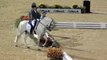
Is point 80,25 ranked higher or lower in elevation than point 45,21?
lower

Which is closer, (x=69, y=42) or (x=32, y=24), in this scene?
(x=32, y=24)

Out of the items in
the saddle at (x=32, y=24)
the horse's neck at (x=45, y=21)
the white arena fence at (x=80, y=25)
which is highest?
the horse's neck at (x=45, y=21)

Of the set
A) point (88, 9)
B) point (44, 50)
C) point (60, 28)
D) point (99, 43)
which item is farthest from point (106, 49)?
point (88, 9)

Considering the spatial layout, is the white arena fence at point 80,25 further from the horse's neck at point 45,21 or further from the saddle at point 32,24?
the horse's neck at point 45,21

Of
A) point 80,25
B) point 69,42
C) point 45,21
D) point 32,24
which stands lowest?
point 80,25

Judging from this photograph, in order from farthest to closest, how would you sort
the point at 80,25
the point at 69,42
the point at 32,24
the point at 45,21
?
the point at 80,25
the point at 69,42
the point at 32,24
the point at 45,21

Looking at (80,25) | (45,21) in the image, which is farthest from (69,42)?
(80,25)

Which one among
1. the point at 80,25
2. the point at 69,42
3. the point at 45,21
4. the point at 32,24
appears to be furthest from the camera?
the point at 80,25

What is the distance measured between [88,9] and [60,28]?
762 centimetres

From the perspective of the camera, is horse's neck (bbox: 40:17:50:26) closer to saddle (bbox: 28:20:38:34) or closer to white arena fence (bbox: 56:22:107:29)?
saddle (bbox: 28:20:38:34)

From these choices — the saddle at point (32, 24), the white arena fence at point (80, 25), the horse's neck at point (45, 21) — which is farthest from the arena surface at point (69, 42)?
the horse's neck at point (45, 21)

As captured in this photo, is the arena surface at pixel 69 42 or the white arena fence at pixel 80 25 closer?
the arena surface at pixel 69 42

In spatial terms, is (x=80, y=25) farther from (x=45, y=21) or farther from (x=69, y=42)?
(x=45, y=21)

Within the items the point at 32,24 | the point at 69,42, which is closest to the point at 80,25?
the point at 69,42
